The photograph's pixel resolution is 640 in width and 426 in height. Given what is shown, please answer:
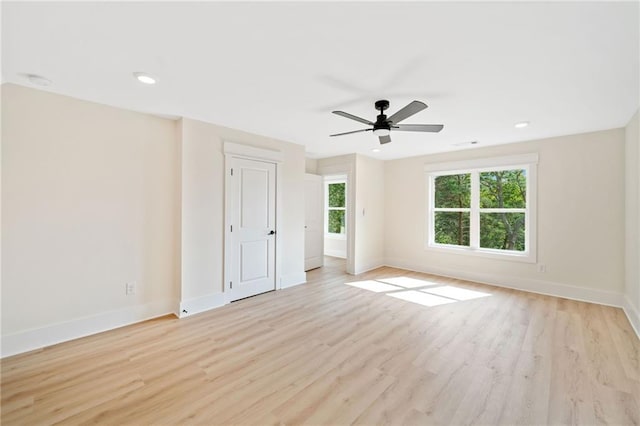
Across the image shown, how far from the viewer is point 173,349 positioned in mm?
2520

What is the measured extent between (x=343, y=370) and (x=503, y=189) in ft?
13.9

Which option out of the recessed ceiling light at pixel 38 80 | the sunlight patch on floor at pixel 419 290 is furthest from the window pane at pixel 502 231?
the recessed ceiling light at pixel 38 80

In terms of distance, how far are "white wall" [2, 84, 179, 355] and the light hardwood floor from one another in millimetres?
303

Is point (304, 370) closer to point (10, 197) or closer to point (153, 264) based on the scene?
point (153, 264)

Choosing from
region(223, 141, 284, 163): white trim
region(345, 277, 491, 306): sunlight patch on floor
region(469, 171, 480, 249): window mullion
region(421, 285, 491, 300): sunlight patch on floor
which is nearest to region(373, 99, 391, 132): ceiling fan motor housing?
region(223, 141, 284, 163): white trim

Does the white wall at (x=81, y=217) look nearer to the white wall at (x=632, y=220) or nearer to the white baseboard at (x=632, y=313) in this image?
the white baseboard at (x=632, y=313)

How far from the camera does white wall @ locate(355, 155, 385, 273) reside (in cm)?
535

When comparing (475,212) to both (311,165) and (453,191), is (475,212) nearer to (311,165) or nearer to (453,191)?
(453,191)

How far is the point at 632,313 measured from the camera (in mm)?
3092

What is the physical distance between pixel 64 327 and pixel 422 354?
347 centimetres

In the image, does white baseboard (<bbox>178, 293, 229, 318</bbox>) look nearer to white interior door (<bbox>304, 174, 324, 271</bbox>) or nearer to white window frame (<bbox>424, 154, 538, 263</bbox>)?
white interior door (<bbox>304, 174, 324, 271</bbox>)

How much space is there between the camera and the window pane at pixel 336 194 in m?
7.09

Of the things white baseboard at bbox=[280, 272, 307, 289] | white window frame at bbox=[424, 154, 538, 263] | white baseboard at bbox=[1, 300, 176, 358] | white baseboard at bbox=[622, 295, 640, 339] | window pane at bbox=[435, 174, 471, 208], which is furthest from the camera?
window pane at bbox=[435, 174, 471, 208]

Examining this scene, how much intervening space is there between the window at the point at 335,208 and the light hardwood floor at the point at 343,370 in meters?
3.81
